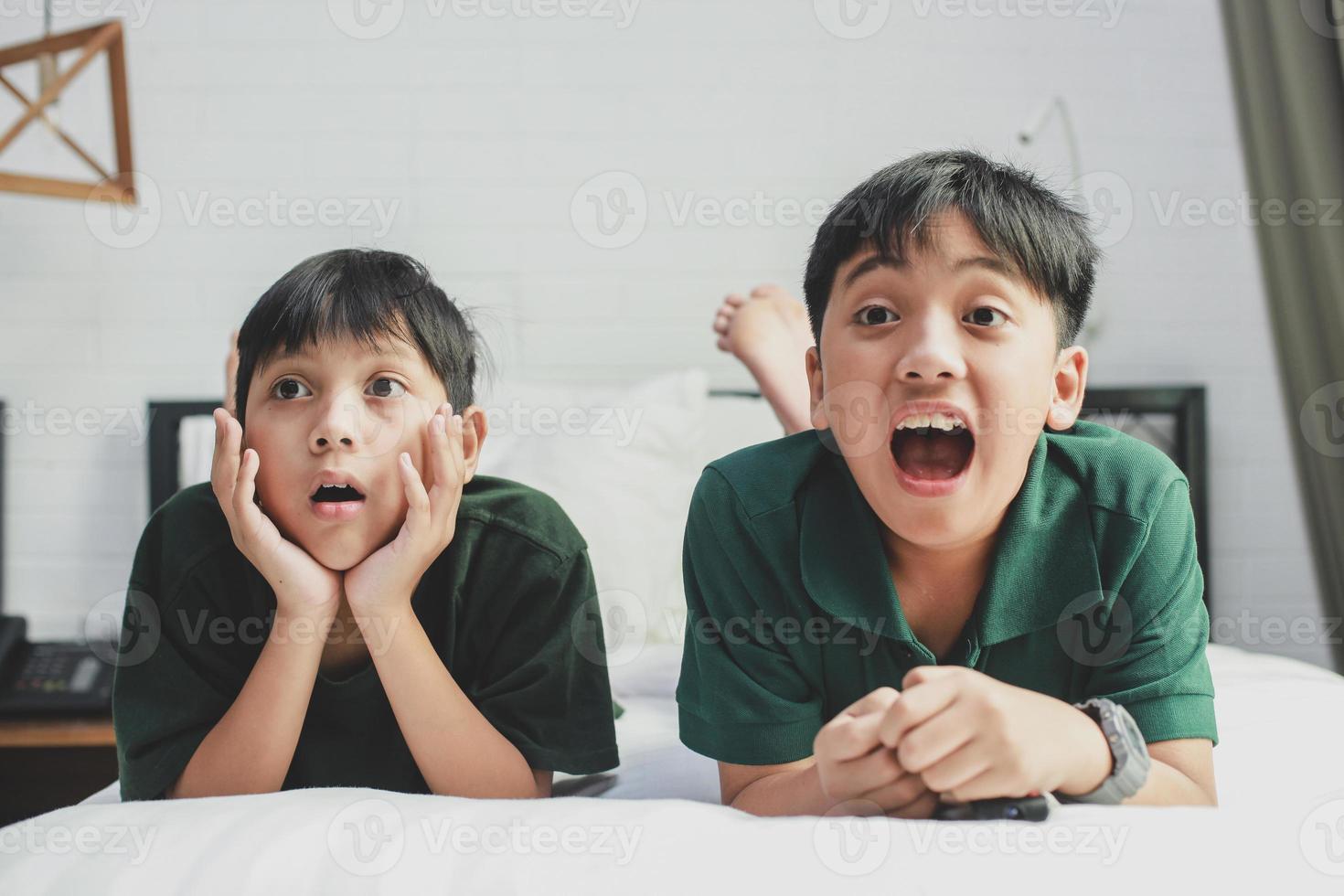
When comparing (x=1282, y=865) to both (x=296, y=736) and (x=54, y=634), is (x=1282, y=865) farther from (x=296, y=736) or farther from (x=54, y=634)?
(x=54, y=634)

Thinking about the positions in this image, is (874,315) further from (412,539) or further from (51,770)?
(51,770)

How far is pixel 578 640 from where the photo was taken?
971 millimetres

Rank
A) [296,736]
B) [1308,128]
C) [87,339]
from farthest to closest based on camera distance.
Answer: [87,339]
[1308,128]
[296,736]

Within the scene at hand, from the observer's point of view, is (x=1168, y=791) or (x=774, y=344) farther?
(x=774, y=344)

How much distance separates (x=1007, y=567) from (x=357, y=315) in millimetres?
598

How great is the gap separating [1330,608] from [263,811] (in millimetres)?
1313

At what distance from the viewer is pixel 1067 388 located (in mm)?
916

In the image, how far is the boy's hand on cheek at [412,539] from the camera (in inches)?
33.9

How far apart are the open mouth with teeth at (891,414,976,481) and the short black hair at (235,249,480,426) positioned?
0.42 metres

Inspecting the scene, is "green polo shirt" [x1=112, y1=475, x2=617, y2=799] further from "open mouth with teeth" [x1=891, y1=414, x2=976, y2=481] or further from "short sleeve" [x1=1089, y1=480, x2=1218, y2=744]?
"short sleeve" [x1=1089, y1=480, x2=1218, y2=744]

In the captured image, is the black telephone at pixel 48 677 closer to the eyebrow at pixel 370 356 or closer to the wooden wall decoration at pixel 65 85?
the wooden wall decoration at pixel 65 85

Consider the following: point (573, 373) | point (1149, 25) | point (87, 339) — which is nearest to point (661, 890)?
point (573, 373)

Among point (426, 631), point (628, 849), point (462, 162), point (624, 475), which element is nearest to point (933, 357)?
point (628, 849)

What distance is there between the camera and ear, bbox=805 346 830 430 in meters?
0.90
